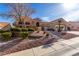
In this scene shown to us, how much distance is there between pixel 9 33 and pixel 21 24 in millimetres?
238

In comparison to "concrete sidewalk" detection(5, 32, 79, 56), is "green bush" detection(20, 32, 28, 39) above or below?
above

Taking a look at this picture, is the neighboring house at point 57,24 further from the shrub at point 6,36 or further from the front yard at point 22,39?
the shrub at point 6,36

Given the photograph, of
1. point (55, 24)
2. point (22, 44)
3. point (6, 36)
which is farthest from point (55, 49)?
point (6, 36)

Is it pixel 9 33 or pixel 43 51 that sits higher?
pixel 9 33

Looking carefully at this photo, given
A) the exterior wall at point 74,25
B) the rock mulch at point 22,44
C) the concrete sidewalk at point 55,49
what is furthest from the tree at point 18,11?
the exterior wall at point 74,25

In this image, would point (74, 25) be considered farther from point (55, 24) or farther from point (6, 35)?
point (6, 35)

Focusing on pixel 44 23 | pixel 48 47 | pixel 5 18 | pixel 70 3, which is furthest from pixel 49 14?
pixel 5 18

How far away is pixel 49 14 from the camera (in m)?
2.27

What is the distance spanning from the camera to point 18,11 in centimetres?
217

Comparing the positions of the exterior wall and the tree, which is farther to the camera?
the exterior wall

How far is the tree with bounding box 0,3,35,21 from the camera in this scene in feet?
7.11

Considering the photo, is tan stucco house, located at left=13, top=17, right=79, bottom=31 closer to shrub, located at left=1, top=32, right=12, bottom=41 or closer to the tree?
the tree

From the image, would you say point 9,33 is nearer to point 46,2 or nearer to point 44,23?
point 44,23

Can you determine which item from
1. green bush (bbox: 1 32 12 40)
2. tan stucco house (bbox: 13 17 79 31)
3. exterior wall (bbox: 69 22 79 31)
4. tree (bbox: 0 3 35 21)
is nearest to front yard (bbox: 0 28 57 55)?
green bush (bbox: 1 32 12 40)
